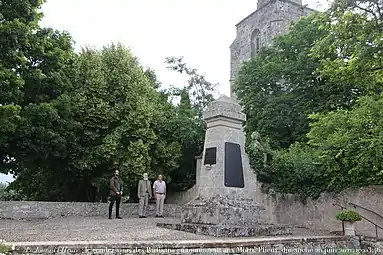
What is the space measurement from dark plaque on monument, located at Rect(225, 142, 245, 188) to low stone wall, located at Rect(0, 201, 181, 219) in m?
7.15

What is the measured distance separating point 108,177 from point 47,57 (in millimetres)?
5489

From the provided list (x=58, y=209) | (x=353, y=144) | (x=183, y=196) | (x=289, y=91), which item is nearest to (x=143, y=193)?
(x=58, y=209)

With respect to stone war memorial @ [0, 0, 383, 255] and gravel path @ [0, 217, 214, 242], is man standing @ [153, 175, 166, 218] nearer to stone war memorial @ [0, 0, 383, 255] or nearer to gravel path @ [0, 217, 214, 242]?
stone war memorial @ [0, 0, 383, 255]

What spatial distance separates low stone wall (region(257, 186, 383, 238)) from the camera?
10.4 metres

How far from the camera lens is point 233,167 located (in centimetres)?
920

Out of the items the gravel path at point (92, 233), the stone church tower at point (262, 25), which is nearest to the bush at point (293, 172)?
the gravel path at point (92, 233)

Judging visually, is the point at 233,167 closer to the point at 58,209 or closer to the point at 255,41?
the point at 58,209

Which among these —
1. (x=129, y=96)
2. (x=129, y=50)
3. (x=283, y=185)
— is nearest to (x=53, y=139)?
(x=129, y=96)

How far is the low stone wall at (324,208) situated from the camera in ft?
34.2

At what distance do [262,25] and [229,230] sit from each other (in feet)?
Answer: 87.2

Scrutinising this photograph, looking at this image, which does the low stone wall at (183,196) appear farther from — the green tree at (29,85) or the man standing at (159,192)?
the green tree at (29,85)

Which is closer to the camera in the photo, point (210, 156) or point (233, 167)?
point (233, 167)

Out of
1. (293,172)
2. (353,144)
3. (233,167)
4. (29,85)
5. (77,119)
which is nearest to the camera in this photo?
(233,167)

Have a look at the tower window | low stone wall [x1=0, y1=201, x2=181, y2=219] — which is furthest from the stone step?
the tower window
